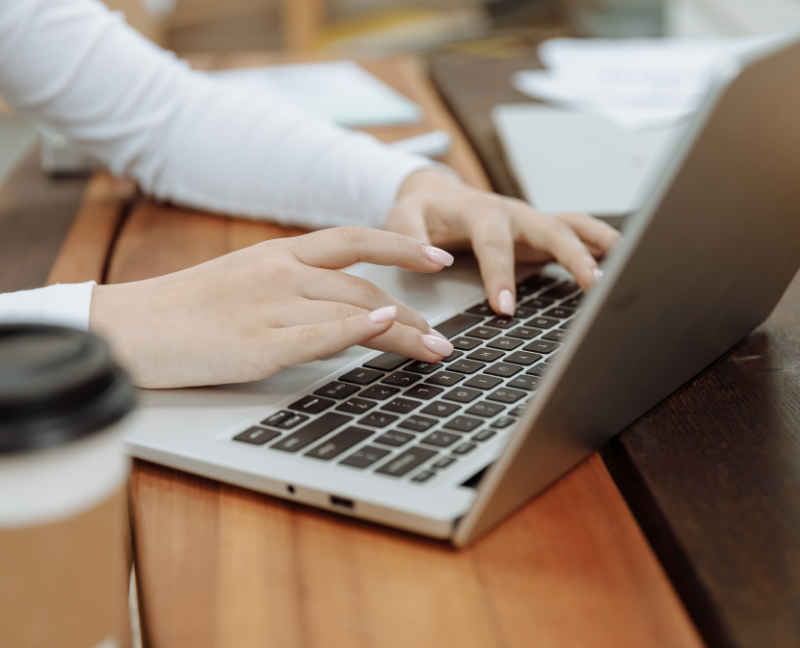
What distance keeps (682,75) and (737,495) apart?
0.92 metres

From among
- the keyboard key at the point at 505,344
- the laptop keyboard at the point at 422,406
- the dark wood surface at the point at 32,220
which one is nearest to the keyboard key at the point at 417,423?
the laptop keyboard at the point at 422,406

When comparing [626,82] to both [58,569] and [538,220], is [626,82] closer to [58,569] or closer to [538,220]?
[538,220]

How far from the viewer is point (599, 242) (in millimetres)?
599

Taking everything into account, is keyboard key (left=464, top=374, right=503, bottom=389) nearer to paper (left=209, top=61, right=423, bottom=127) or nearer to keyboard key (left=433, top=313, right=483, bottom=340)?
keyboard key (left=433, top=313, right=483, bottom=340)

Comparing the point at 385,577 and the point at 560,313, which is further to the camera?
the point at 560,313

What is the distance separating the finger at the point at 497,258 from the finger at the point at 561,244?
2 cm

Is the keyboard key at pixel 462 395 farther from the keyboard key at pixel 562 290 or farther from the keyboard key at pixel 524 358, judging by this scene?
the keyboard key at pixel 562 290

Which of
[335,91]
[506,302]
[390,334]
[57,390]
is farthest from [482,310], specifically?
[335,91]

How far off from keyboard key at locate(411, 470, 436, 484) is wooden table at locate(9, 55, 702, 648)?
0.03 m

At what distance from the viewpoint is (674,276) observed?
0.33m

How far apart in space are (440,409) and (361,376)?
0.06 m

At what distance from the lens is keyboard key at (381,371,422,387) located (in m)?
0.43

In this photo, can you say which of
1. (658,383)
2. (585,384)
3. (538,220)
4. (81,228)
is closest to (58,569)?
(585,384)

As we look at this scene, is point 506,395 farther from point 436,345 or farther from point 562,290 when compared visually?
point 562,290
